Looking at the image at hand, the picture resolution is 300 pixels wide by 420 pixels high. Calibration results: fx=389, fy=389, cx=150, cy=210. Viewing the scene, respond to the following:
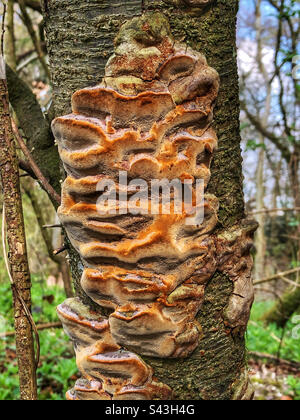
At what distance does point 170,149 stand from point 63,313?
40cm

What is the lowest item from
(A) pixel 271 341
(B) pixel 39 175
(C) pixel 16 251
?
(A) pixel 271 341

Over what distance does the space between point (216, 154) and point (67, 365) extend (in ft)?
6.46

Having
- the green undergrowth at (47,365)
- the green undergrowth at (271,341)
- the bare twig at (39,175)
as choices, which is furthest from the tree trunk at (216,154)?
the green undergrowth at (271,341)

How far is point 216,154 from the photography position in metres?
0.80

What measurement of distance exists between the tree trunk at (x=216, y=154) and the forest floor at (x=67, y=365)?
120 centimetres

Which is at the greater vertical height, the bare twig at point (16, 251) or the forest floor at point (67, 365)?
the bare twig at point (16, 251)

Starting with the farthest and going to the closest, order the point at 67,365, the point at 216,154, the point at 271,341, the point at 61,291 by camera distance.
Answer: the point at 61,291 → the point at 271,341 → the point at 67,365 → the point at 216,154

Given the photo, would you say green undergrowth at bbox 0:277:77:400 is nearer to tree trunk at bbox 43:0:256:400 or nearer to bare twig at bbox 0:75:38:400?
bare twig at bbox 0:75:38:400

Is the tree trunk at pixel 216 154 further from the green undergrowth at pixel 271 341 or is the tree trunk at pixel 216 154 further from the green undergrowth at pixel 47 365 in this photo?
the green undergrowth at pixel 271 341

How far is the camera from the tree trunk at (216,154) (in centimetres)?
72

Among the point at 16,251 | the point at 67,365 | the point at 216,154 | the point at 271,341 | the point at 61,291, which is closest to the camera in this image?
the point at 216,154

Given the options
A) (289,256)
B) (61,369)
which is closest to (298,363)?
(61,369)

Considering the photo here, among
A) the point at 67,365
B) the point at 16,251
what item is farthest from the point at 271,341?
the point at 16,251

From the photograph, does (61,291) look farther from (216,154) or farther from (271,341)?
(216,154)
